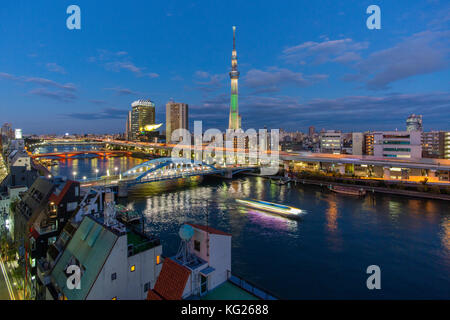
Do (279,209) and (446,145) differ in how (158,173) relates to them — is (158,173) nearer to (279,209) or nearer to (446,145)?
(279,209)

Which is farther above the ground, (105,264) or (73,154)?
(73,154)

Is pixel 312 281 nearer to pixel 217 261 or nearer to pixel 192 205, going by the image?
pixel 217 261

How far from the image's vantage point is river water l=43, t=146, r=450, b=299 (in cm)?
1123

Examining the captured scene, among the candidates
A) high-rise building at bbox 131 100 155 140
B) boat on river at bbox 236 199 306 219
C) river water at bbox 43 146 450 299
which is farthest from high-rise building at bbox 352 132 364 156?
high-rise building at bbox 131 100 155 140

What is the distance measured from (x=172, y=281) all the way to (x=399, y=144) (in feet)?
153

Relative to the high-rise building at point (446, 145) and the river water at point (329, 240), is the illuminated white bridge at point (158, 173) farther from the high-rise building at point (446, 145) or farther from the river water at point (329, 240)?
the high-rise building at point (446, 145)

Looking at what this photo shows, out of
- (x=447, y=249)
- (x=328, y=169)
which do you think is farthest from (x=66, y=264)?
(x=328, y=169)

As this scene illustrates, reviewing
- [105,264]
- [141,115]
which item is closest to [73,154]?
[105,264]

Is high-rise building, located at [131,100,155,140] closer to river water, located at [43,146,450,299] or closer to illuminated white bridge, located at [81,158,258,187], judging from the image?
illuminated white bridge, located at [81,158,258,187]

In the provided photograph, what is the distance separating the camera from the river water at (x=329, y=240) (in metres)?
11.2

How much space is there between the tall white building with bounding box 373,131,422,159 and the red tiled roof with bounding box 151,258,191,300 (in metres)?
45.4

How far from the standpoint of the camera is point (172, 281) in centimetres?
669

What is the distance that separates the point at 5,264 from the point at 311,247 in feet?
53.7

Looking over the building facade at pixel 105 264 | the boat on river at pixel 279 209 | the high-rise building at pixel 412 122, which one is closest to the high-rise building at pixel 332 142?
the high-rise building at pixel 412 122
